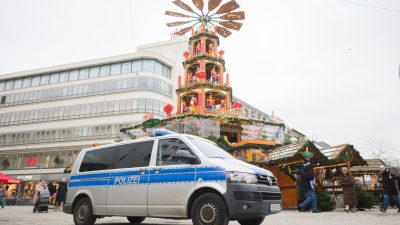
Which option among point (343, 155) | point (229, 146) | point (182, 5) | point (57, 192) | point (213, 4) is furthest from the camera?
point (182, 5)

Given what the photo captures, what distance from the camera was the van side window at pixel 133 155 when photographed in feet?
23.8

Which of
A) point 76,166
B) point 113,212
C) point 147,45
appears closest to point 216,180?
point 113,212

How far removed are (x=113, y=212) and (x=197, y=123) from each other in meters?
19.7

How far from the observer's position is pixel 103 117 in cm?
4453

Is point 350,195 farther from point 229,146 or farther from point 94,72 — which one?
point 94,72

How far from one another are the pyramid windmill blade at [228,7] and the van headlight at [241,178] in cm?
2718

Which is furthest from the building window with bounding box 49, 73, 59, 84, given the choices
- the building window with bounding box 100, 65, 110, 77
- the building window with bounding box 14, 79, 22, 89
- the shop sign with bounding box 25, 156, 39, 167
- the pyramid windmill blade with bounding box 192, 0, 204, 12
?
the pyramid windmill blade with bounding box 192, 0, 204, 12

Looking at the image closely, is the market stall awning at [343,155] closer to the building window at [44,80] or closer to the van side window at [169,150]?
the van side window at [169,150]

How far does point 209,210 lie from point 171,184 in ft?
3.36

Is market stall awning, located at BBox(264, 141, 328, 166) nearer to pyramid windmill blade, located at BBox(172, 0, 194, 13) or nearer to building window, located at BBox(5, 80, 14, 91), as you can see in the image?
pyramid windmill blade, located at BBox(172, 0, 194, 13)

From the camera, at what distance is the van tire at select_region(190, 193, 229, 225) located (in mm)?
5812

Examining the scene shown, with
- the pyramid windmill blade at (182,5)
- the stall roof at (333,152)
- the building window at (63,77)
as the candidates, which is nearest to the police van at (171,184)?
the stall roof at (333,152)

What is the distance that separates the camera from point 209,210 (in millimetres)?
5980

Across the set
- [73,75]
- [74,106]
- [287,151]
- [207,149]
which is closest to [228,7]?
[287,151]
